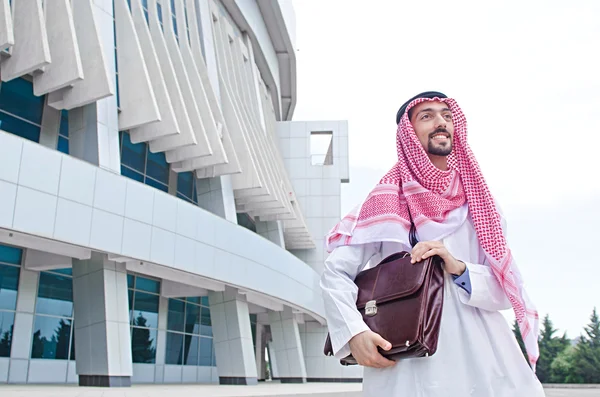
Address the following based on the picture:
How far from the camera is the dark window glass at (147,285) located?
64.4ft

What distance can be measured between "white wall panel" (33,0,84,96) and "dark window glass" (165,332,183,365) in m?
11.2

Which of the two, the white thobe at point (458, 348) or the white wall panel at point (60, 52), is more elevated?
the white wall panel at point (60, 52)

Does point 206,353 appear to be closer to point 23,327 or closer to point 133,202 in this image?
point 23,327

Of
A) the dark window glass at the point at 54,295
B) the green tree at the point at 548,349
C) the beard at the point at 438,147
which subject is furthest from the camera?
the green tree at the point at 548,349

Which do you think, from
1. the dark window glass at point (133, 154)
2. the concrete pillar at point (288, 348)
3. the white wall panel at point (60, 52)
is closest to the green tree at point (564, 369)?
the concrete pillar at point (288, 348)

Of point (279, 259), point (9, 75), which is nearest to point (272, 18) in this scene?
point (279, 259)

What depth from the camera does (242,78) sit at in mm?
25266

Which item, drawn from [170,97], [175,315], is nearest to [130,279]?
[175,315]

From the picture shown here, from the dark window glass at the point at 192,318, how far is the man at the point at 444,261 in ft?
67.3

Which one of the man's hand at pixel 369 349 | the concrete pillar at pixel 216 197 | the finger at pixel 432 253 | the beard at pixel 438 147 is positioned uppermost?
the concrete pillar at pixel 216 197

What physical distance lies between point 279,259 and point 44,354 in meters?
8.13

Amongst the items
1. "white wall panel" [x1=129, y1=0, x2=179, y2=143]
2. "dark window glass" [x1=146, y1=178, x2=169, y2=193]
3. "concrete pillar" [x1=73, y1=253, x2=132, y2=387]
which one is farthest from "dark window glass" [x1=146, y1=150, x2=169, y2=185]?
"concrete pillar" [x1=73, y1=253, x2=132, y2=387]

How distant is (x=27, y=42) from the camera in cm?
1164

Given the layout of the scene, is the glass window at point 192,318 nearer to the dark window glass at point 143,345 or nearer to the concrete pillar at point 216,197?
the dark window glass at point 143,345
